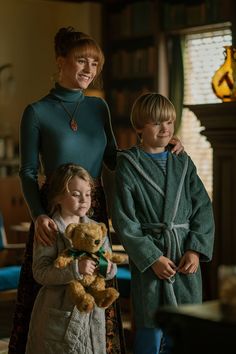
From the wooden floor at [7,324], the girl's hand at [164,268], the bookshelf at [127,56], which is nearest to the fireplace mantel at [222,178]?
the wooden floor at [7,324]

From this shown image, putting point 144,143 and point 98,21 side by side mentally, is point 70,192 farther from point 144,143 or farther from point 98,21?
point 98,21

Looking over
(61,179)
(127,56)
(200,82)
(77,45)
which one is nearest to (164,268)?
(61,179)

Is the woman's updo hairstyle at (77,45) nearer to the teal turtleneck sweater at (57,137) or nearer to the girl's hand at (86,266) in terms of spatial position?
the teal turtleneck sweater at (57,137)

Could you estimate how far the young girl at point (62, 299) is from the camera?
9.59 feet

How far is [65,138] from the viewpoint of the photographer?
3.07 m

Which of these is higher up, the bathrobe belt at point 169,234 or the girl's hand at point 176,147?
the girl's hand at point 176,147

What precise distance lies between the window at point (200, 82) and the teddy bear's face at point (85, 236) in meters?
4.54

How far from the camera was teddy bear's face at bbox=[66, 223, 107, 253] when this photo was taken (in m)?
2.82

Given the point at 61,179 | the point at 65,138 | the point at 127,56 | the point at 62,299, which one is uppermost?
the point at 127,56

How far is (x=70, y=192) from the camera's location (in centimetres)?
295

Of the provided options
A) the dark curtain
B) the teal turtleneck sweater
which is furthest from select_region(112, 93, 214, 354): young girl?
the dark curtain

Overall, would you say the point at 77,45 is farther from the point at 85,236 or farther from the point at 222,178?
the point at 222,178

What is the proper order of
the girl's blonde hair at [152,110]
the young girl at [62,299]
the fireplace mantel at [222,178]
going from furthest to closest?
the fireplace mantel at [222,178] < the girl's blonde hair at [152,110] < the young girl at [62,299]

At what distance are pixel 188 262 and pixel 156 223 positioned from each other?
184 millimetres
